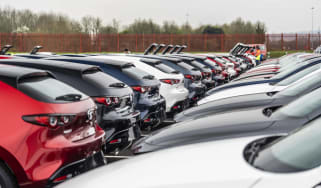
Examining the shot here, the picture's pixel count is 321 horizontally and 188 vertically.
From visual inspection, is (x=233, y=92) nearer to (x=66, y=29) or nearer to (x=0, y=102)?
(x=0, y=102)

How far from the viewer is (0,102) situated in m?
4.09

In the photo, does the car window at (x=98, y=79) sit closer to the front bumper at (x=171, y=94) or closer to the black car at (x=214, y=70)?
the front bumper at (x=171, y=94)

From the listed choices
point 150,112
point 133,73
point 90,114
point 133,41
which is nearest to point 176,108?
point 150,112

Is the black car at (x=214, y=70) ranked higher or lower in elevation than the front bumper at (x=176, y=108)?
higher

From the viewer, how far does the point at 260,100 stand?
593 centimetres

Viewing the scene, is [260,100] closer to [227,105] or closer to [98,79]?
[227,105]

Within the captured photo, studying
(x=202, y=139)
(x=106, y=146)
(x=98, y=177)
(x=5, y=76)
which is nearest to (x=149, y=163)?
(x=98, y=177)

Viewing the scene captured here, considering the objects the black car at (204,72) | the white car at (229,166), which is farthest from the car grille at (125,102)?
the black car at (204,72)

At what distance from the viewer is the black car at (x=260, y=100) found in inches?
217

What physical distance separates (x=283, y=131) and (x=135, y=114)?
9.29 ft

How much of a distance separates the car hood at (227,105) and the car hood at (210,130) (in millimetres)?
1068

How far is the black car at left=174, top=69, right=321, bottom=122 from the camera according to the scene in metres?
5.52

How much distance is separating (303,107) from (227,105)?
2.00 m

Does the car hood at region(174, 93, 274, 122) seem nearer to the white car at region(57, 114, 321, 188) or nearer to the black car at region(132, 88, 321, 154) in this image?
the black car at region(132, 88, 321, 154)
